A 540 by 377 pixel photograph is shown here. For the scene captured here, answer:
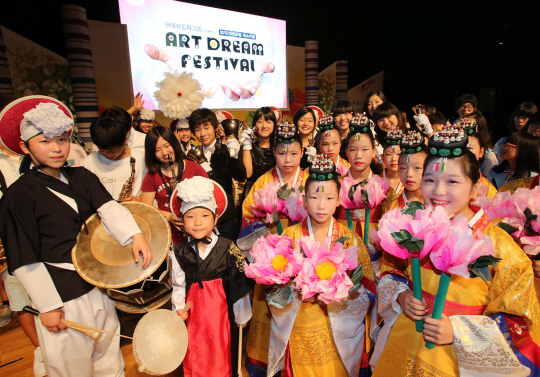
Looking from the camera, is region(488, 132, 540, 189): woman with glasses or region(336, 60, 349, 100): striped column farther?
region(336, 60, 349, 100): striped column

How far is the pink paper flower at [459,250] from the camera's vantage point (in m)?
0.98

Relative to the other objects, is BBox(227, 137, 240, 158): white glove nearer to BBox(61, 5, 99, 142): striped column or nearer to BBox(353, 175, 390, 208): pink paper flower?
BBox(353, 175, 390, 208): pink paper flower

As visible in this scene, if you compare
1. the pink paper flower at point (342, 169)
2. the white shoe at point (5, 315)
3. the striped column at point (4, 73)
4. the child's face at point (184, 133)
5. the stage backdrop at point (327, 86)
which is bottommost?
the white shoe at point (5, 315)

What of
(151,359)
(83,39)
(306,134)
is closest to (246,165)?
(306,134)

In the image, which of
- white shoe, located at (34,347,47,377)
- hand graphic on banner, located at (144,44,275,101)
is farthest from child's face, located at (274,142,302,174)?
hand graphic on banner, located at (144,44,275,101)

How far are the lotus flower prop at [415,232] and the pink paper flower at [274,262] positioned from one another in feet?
1.38

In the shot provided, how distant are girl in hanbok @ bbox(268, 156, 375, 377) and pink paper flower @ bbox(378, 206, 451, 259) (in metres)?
0.43

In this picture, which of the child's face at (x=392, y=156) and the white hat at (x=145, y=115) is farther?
the white hat at (x=145, y=115)

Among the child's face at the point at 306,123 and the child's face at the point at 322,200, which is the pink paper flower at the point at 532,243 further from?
the child's face at the point at 306,123

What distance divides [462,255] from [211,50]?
19.8ft

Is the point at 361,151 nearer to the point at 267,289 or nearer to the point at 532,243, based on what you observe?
the point at 532,243

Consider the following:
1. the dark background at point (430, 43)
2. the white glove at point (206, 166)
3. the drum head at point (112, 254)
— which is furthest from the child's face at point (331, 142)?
the dark background at point (430, 43)

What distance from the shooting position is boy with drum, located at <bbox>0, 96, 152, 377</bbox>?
1404 mm

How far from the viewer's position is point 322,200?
160 cm
